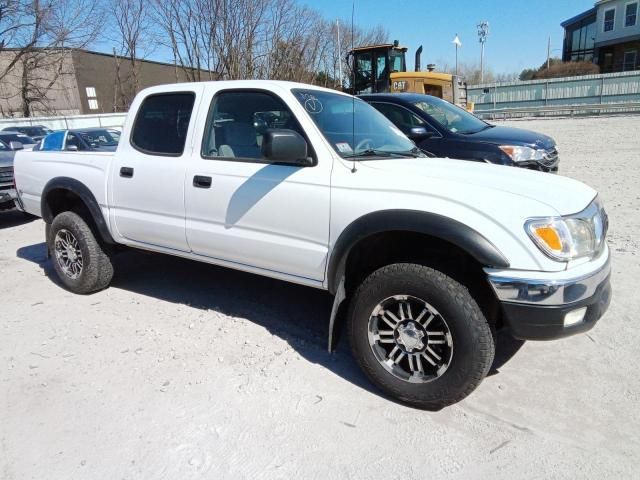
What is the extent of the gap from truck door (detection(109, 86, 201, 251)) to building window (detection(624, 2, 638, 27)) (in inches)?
1722

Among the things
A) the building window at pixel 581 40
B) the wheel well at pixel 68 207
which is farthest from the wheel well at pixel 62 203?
the building window at pixel 581 40

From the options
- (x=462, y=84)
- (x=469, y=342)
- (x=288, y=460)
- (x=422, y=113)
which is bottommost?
(x=288, y=460)

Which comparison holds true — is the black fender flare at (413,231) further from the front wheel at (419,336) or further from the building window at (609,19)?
the building window at (609,19)

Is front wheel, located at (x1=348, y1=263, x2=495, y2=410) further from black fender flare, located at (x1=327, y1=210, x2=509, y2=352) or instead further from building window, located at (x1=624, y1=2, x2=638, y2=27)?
building window, located at (x1=624, y1=2, x2=638, y2=27)

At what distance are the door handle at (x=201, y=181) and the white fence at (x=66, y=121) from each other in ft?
74.9

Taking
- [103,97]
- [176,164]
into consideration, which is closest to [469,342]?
[176,164]

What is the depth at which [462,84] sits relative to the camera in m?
18.8

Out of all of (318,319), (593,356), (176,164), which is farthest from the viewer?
(318,319)

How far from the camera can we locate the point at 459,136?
626 cm

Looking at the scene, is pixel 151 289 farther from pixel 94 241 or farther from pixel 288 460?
pixel 288 460

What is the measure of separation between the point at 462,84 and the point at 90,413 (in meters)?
18.8

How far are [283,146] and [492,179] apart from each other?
1.29m

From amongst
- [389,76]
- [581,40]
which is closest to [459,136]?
[389,76]

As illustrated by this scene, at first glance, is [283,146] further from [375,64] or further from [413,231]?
[375,64]
